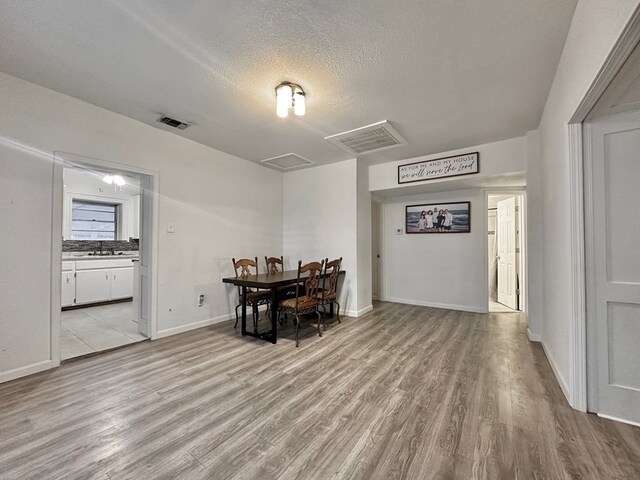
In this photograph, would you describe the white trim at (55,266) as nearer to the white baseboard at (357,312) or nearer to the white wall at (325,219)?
the white wall at (325,219)

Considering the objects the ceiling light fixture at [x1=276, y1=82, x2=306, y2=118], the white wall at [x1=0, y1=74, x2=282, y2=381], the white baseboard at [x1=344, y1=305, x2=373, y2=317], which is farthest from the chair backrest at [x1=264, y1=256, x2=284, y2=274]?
the ceiling light fixture at [x1=276, y1=82, x2=306, y2=118]

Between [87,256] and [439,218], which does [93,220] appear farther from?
[439,218]

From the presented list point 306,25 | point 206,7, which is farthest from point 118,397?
point 306,25

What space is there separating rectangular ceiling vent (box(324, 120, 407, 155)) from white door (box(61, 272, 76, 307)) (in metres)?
4.99

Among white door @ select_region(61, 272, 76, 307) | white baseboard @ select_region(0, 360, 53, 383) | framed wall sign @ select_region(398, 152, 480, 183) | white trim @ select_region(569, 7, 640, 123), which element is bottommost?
white baseboard @ select_region(0, 360, 53, 383)

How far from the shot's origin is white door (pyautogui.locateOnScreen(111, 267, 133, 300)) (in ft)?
17.1

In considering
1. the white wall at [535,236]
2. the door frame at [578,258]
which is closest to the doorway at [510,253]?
the white wall at [535,236]

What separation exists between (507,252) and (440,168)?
2.21 m

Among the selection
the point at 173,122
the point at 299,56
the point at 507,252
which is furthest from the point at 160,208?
the point at 507,252

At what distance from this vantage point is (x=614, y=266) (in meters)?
1.76

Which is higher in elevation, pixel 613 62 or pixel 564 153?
pixel 613 62

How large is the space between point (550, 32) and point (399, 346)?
2.98m

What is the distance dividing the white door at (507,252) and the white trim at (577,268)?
315 centimetres

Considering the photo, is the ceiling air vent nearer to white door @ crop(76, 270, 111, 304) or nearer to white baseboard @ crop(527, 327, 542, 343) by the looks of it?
white door @ crop(76, 270, 111, 304)
